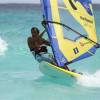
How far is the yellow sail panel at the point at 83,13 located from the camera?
33.7 ft

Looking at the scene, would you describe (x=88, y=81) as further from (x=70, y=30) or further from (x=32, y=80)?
(x=32, y=80)

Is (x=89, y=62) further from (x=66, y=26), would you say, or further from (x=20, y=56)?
(x=66, y=26)

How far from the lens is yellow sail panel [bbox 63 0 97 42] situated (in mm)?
10258

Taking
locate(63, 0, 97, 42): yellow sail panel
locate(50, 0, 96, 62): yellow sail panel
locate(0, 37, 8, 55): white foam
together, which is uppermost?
locate(0, 37, 8, 55): white foam

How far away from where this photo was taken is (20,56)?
15.1 m

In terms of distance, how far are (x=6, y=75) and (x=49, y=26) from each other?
224cm

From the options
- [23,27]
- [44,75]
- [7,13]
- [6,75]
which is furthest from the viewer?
[7,13]

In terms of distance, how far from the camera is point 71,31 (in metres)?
10.4

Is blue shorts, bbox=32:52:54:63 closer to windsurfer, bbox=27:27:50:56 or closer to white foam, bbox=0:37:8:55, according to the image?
windsurfer, bbox=27:27:50:56

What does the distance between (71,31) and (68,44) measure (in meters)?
0.29

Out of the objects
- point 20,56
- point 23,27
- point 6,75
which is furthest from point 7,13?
point 6,75

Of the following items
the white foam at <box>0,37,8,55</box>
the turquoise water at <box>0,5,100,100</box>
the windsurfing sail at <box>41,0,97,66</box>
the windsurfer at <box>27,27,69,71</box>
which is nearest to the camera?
the turquoise water at <box>0,5,100,100</box>

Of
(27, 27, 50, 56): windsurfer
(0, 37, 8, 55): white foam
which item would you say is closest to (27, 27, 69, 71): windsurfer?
(27, 27, 50, 56): windsurfer

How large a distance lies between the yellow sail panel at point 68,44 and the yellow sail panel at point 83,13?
0.22 meters
